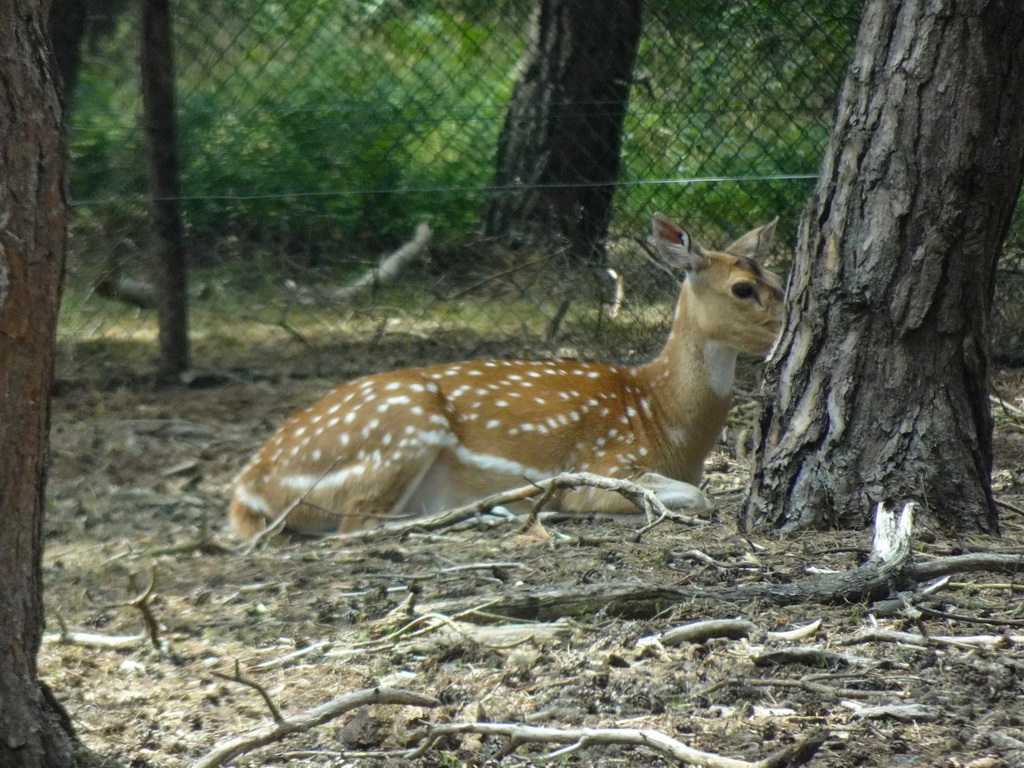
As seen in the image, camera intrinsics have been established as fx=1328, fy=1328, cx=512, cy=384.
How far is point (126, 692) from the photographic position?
3428mm

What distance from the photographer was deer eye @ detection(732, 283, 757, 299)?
A: 6051 mm

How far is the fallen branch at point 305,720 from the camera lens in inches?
108

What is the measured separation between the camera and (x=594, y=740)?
273cm

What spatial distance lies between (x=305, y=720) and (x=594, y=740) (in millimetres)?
611

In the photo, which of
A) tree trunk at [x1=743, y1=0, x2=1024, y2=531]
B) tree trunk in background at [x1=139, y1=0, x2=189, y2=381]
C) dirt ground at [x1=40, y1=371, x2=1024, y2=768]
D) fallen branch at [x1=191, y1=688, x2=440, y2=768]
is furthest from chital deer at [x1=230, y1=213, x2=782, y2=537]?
fallen branch at [x1=191, y1=688, x2=440, y2=768]

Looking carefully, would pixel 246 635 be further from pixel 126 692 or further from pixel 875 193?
pixel 875 193

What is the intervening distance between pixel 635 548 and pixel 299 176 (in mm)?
4011

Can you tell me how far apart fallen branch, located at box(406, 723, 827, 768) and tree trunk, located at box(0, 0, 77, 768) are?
799 millimetres

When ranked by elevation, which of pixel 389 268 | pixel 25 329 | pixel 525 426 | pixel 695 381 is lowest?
pixel 525 426

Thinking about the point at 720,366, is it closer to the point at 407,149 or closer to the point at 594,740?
the point at 407,149

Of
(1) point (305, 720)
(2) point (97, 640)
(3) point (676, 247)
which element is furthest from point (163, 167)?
(1) point (305, 720)

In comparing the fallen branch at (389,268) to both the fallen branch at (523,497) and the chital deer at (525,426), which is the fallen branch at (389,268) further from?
the fallen branch at (523,497)

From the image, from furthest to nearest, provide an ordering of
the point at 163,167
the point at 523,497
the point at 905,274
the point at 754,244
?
the point at 163,167 < the point at 754,244 < the point at 523,497 < the point at 905,274

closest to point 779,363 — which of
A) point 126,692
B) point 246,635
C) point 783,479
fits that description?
point 783,479
